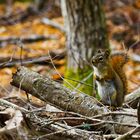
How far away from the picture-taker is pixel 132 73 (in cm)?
873

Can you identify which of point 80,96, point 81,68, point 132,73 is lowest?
point 132,73

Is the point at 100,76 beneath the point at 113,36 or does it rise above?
above

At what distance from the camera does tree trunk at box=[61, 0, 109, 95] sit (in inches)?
277

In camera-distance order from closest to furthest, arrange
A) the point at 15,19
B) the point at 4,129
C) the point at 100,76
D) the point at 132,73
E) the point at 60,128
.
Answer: the point at 4,129 < the point at 60,128 < the point at 100,76 < the point at 132,73 < the point at 15,19

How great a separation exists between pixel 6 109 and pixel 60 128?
0.41 metres

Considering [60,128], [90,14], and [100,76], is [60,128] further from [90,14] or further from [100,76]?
[90,14]

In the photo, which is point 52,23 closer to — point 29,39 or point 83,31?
point 29,39

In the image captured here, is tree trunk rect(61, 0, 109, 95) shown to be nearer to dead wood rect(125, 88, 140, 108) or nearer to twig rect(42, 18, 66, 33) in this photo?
dead wood rect(125, 88, 140, 108)

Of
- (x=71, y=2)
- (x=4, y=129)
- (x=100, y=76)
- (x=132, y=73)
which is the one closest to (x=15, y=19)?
(x=132, y=73)

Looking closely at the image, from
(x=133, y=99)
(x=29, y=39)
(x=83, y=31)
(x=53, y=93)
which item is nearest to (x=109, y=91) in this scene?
(x=133, y=99)

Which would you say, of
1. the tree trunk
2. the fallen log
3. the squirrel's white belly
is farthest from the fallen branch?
the fallen log

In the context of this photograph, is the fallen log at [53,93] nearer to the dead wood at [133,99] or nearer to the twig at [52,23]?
the dead wood at [133,99]

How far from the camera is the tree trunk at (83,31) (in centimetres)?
704

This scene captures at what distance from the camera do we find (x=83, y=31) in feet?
23.4
